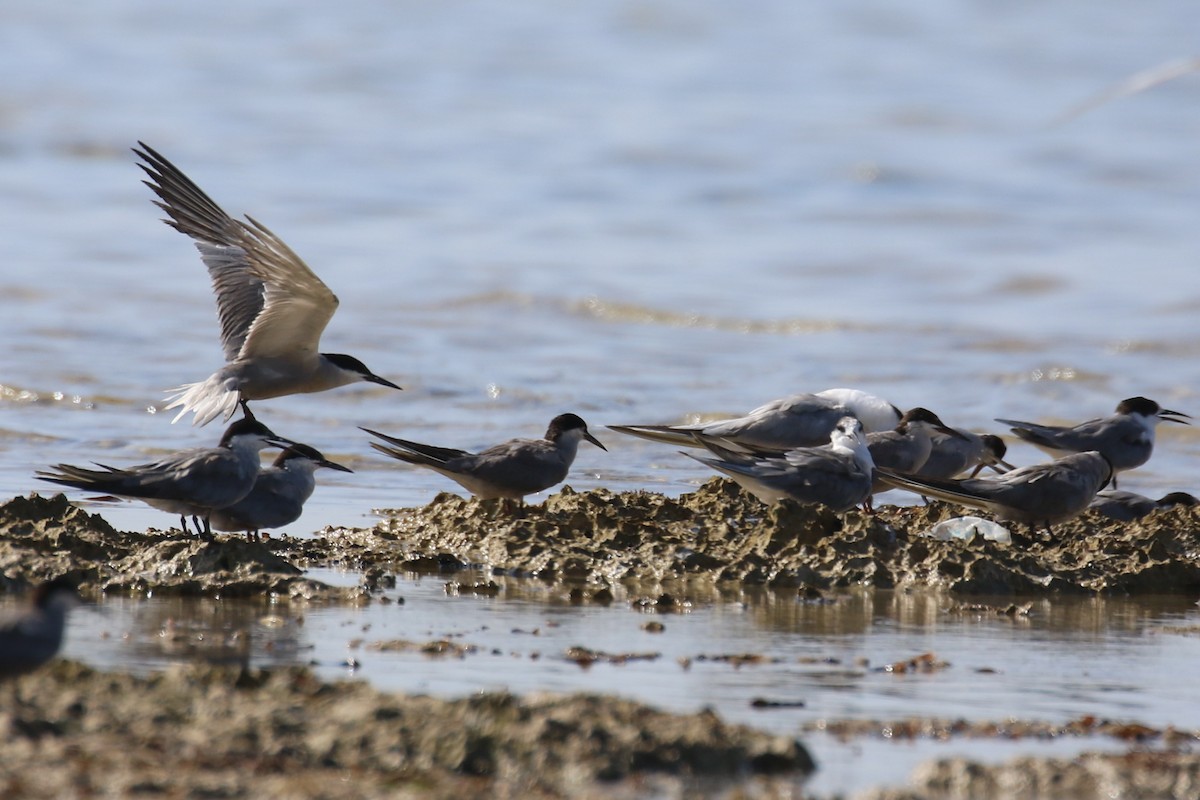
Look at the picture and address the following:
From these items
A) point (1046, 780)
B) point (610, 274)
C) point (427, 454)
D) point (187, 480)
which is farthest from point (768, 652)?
point (610, 274)

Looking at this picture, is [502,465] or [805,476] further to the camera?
[502,465]

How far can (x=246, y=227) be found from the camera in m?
8.24

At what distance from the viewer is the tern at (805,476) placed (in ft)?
22.4

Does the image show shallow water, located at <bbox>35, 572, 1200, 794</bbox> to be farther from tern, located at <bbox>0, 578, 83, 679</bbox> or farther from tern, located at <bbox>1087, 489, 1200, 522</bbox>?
tern, located at <bbox>1087, 489, 1200, 522</bbox>

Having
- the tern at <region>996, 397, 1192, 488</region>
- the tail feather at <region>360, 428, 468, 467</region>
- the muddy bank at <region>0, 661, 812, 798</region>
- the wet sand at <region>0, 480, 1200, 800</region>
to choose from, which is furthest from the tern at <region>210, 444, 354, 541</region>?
the tern at <region>996, 397, 1192, 488</region>

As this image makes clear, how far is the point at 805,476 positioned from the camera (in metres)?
6.82

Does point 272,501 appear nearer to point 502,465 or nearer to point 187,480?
point 187,480

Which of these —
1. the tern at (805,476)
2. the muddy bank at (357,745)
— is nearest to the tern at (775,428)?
the tern at (805,476)

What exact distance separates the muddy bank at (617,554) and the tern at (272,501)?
0.10m

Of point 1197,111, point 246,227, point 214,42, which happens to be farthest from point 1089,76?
point 246,227

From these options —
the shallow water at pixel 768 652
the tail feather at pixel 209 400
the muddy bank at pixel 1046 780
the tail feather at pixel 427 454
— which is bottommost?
the muddy bank at pixel 1046 780

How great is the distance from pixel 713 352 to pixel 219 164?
12890 millimetres

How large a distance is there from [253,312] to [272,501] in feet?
9.11

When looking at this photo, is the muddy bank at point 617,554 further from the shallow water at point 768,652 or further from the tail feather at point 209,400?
the tail feather at point 209,400
